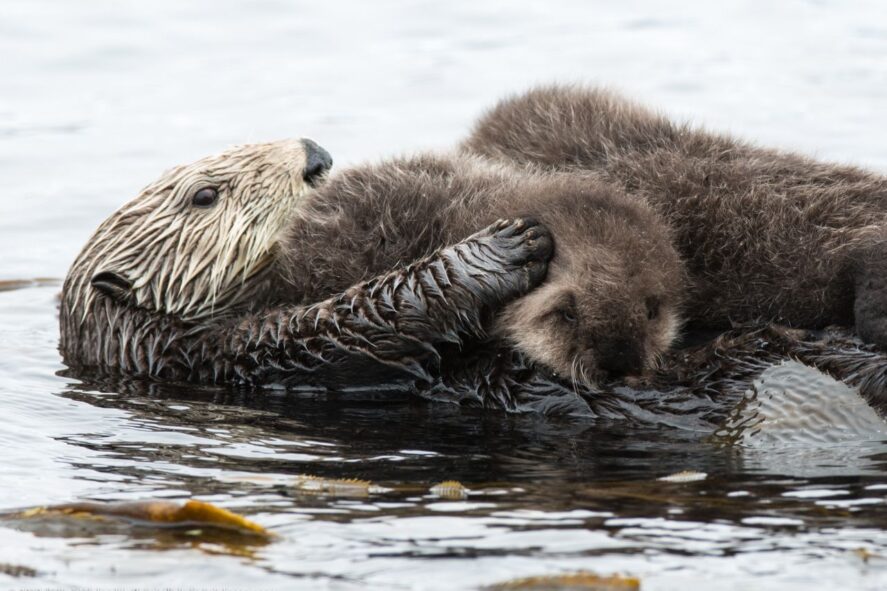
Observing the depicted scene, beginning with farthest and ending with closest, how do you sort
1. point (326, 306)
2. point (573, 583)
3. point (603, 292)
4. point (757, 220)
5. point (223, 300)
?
point (223, 300)
point (326, 306)
point (757, 220)
point (603, 292)
point (573, 583)

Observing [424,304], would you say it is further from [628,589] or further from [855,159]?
[855,159]

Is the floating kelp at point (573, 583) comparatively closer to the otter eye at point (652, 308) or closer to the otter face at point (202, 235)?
the otter eye at point (652, 308)

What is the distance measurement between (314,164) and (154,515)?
2634 mm

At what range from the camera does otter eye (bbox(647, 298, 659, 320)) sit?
18.3ft

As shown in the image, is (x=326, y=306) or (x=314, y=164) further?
(x=314, y=164)

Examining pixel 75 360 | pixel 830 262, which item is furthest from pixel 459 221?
pixel 75 360

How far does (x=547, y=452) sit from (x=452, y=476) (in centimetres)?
48

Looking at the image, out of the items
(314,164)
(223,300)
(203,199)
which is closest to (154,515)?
(223,300)

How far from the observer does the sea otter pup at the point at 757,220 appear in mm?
5695

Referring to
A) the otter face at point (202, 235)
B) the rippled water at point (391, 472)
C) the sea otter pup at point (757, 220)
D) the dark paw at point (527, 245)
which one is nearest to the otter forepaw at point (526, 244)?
the dark paw at point (527, 245)

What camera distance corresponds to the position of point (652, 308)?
561cm

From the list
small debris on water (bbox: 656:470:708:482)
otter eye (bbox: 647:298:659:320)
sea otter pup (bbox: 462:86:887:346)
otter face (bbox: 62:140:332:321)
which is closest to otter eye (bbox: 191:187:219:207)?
otter face (bbox: 62:140:332:321)

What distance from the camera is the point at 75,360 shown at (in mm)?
7461

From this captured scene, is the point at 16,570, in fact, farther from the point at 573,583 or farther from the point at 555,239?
the point at 555,239
